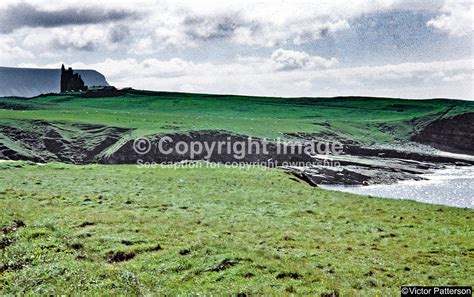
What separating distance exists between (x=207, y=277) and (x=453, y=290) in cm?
1049

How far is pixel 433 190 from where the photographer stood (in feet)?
275

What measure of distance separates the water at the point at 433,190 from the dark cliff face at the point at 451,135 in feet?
Answer: 181

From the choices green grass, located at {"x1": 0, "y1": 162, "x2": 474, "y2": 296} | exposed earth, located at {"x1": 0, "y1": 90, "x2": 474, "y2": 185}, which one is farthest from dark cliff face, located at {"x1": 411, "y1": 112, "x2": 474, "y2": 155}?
green grass, located at {"x1": 0, "y1": 162, "x2": 474, "y2": 296}

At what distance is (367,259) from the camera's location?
917 inches

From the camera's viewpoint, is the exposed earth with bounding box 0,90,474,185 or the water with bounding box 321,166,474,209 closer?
the water with bounding box 321,166,474,209

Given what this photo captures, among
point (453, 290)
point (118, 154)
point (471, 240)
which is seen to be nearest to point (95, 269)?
point (453, 290)

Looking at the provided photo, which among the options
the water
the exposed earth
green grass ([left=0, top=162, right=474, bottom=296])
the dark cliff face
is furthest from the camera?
the dark cliff face

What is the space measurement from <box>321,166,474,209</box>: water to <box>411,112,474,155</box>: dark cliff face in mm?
55020

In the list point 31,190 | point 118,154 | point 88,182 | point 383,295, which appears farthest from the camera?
point 118,154

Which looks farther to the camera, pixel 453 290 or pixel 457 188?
pixel 457 188

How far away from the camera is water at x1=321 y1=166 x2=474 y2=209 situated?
74856 mm

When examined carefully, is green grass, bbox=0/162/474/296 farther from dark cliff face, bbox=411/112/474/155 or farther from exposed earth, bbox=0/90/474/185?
dark cliff face, bbox=411/112/474/155

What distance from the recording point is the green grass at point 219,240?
18344mm

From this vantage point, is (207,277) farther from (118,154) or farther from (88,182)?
(118,154)
